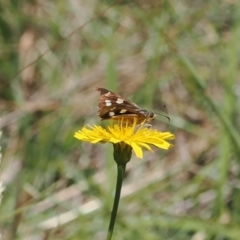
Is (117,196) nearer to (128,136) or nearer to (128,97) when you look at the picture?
(128,136)

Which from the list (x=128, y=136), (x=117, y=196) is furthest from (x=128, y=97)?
(x=117, y=196)

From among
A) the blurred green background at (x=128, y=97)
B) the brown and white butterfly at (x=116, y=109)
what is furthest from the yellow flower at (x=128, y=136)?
the blurred green background at (x=128, y=97)

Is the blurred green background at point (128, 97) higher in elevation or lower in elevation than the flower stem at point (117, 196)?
higher

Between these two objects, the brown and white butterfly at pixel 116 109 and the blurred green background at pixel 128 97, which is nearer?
the brown and white butterfly at pixel 116 109

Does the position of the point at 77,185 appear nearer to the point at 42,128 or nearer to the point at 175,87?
the point at 42,128

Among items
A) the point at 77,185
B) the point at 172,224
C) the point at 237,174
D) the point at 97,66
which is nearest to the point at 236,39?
the point at 237,174

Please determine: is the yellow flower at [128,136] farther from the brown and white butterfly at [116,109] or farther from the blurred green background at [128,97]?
the blurred green background at [128,97]
